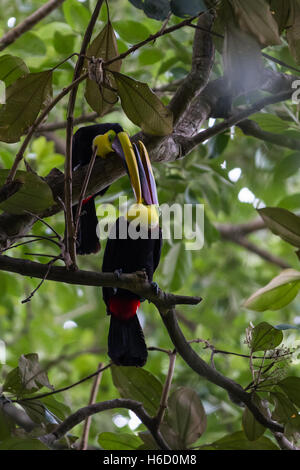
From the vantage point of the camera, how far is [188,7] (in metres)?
1.39

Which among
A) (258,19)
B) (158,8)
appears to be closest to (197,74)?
(158,8)

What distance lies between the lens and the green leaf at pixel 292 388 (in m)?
1.60

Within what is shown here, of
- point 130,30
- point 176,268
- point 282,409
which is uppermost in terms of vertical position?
point 130,30

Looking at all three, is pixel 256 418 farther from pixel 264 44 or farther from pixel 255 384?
pixel 264 44

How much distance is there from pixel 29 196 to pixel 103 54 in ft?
1.68

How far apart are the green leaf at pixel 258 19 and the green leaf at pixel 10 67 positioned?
2.27 feet

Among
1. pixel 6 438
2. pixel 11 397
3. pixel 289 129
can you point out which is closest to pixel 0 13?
pixel 289 129

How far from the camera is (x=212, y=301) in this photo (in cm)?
459

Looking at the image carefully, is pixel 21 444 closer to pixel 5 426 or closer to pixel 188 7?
pixel 5 426

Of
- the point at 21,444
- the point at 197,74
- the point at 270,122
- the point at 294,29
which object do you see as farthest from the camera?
the point at 270,122

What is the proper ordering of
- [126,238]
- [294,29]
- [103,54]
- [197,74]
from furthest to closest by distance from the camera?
[126,238] < [197,74] < [103,54] < [294,29]

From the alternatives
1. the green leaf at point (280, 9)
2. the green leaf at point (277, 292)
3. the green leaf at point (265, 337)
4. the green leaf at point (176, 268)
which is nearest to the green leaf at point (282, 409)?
the green leaf at point (265, 337)
